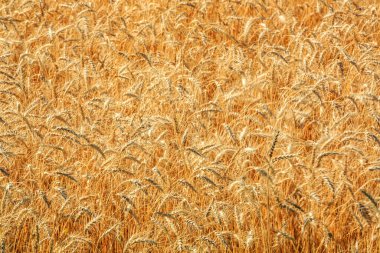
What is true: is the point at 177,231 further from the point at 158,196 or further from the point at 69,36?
the point at 69,36

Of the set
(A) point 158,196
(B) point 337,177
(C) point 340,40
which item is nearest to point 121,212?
(A) point 158,196

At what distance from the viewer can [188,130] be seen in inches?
128

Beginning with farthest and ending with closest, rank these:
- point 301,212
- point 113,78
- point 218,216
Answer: point 113,78, point 301,212, point 218,216

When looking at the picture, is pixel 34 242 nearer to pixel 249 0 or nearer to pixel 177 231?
Result: pixel 177 231

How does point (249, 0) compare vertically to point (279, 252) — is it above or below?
above

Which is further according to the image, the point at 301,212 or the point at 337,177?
the point at 337,177

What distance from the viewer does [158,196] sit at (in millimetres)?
2762

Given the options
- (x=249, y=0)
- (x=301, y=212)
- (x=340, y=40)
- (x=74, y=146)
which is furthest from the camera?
(x=249, y=0)

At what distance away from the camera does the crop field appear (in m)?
2.58

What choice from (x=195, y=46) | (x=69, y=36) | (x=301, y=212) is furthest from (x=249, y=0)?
(x=301, y=212)

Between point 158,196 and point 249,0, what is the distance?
2.54 metres

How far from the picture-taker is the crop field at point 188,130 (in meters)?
2.58

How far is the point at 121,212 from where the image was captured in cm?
277

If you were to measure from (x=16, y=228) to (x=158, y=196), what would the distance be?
24.1 inches
